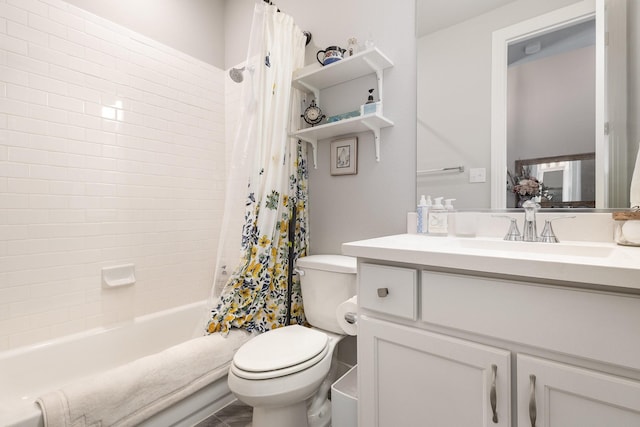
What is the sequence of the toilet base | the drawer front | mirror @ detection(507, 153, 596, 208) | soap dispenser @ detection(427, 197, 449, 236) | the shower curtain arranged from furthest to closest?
the shower curtain < soap dispenser @ detection(427, 197, 449, 236) < the toilet base < mirror @ detection(507, 153, 596, 208) < the drawer front

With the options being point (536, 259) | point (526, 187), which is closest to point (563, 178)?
point (526, 187)

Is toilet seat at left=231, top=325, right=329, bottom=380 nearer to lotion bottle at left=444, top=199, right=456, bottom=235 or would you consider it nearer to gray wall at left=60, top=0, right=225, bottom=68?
lotion bottle at left=444, top=199, right=456, bottom=235

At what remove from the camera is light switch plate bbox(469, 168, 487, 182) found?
1348mm

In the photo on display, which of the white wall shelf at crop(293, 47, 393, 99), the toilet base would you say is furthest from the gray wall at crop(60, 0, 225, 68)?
the toilet base

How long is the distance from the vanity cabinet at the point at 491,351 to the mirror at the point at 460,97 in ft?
2.17

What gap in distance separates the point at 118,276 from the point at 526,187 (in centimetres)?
225

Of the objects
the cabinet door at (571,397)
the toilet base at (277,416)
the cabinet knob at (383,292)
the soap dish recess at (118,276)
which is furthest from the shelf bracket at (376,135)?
the soap dish recess at (118,276)

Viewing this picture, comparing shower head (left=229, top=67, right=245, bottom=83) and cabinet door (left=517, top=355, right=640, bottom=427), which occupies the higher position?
shower head (left=229, top=67, right=245, bottom=83)

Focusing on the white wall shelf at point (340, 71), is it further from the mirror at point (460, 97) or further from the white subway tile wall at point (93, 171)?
the white subway tile wall at point (93, 171)

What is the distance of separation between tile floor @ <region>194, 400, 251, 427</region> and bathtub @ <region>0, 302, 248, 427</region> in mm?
58

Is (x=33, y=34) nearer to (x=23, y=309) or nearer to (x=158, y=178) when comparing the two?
(x=158, y=178)

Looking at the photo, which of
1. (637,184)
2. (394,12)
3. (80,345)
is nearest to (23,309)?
(80,345)

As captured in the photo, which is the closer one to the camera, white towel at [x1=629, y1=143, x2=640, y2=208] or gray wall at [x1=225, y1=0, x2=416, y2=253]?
white towel at [x1=629, y1=143, x2=640, y2=208]

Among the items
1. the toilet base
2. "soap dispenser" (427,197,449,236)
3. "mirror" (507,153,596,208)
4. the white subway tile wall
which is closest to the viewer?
"mirror" (507,153,596,208)
